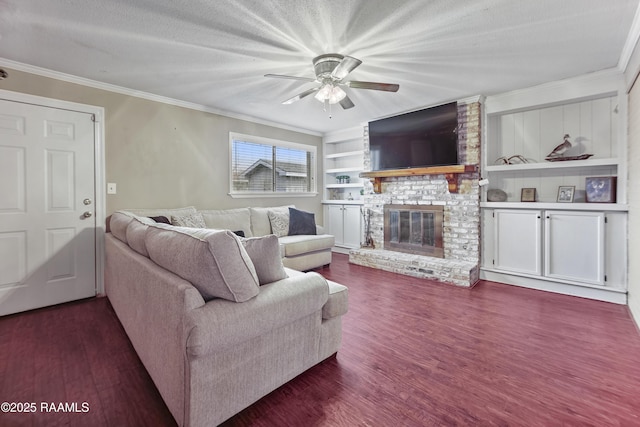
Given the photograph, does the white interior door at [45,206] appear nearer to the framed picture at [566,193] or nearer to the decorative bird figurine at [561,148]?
the decorative bird figurine at [561,148]

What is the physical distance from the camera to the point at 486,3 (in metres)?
1.93

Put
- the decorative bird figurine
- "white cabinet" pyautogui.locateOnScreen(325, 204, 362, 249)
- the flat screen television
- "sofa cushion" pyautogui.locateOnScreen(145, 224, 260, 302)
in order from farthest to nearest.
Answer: "white cabinet" pyautogui.locateOnScreen(325, 204, 362, 249), the flat screen television, the decorative bird figurine, "sofa cushion" pyautogui.locateOnScreen(145, 224, 260, 302)

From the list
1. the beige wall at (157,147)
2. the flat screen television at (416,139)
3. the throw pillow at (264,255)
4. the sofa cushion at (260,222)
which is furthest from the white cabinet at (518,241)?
the beige wall at (157,147)

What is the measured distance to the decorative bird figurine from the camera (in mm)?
3346

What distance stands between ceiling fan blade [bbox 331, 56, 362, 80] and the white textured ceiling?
16 centimetres

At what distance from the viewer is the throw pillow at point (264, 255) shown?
1606 millimetres

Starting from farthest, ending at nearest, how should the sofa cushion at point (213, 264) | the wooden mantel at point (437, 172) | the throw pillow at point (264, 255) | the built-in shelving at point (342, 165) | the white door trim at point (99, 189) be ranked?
the built-in shelving at point (342, 165)
the wooden mantel at point (437, 172)
the white door trim at point (99, 189)
the throw pillow at point (264, 255)
the sofa cushion at point (213, 264)

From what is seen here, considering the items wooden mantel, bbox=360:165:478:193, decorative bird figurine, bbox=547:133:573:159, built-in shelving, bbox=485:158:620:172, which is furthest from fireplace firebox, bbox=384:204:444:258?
decorative bird figurine, bbox=547:133:573:159

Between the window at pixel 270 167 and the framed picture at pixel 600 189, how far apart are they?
159 inches

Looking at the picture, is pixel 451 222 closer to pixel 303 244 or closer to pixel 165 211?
pixel 303 244

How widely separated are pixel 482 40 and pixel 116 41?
3.00m

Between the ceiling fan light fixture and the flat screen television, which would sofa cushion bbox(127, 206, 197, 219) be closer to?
the ceiling fan light fixture

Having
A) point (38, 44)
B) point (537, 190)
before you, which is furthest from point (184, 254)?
point (537, 190)

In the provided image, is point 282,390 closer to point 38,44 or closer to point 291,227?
point 291,227
